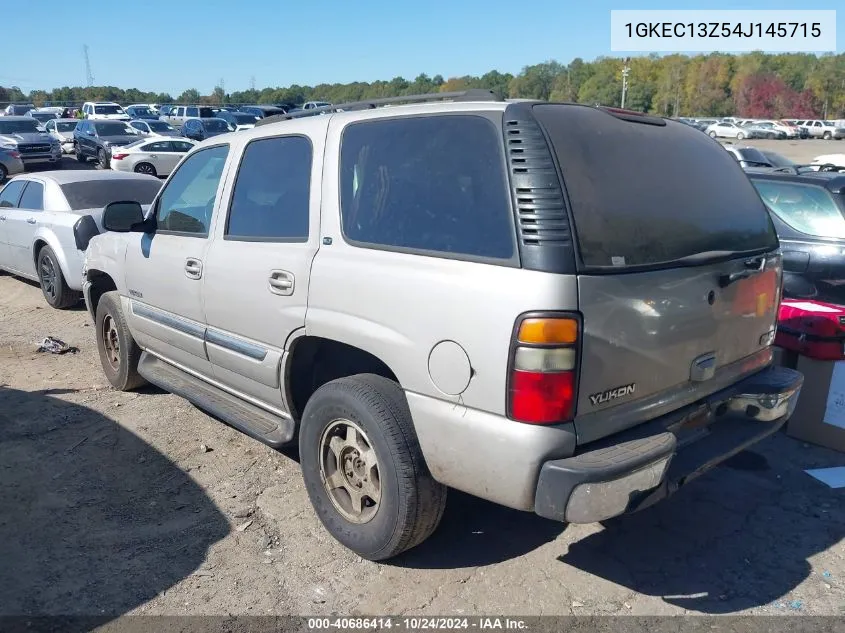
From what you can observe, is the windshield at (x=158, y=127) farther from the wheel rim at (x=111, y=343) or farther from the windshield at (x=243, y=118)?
the wheel rim at (x=111, y=343)

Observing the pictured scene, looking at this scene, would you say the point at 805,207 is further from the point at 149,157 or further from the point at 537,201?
the point at 149,157

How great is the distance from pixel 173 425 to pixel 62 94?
116 metres

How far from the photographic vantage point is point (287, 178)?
145 inches

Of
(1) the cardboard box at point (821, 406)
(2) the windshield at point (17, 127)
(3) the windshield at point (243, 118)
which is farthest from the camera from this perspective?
(3) the windshield at point (243, 118)

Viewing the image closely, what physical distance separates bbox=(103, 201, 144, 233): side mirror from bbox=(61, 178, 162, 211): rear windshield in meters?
3.78

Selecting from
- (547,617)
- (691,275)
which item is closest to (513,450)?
(547,617)

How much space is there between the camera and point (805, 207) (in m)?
6.76

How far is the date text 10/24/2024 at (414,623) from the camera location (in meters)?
2.87

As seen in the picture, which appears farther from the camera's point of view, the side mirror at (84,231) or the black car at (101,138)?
the black car at (101,138)

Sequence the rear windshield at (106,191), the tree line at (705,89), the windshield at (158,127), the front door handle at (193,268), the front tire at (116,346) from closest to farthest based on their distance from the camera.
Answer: the front door handle at (193,268) < the front tire at (116,346) < the rear windshield at (106,191) < the windshield at (158,127) < the tree line at (705,89)

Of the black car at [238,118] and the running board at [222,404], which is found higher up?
the black car at [238,118]

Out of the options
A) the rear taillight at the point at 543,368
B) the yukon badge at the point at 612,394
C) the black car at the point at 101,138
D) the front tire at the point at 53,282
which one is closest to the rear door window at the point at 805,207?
the yukon badge at the point at 612,394

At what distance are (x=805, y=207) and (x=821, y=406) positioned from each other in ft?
9.35

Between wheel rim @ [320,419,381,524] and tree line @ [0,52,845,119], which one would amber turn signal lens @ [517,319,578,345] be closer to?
wheel rim @ [320,419,381,524]
